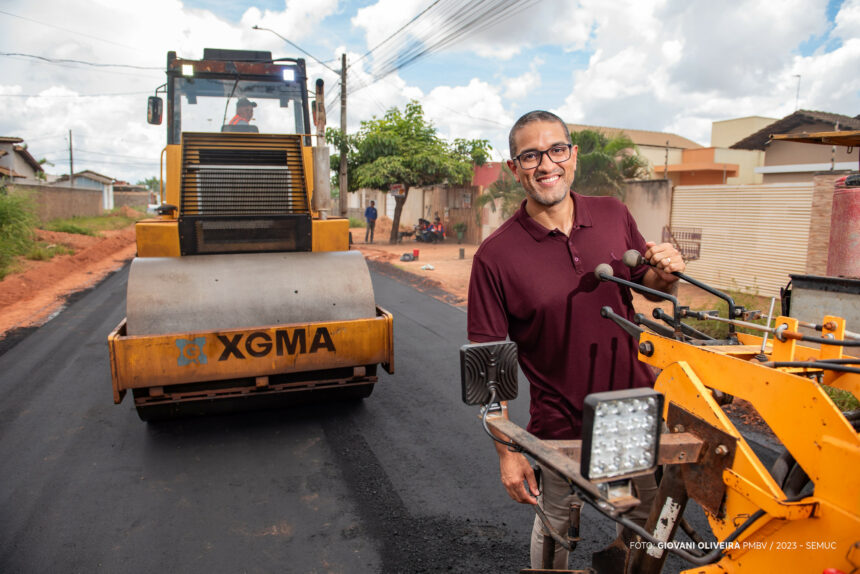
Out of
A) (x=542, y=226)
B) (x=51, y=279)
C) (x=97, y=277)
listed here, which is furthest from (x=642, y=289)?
(x=97, y=277)

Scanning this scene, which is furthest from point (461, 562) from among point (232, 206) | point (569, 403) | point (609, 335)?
point (232, 206)

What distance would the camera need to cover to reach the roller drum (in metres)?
4.52

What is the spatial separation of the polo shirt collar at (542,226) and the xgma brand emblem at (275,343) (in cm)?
265

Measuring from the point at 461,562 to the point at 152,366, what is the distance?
2585mm

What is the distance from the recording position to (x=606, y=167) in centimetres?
1462

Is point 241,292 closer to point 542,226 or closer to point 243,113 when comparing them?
point 243,113

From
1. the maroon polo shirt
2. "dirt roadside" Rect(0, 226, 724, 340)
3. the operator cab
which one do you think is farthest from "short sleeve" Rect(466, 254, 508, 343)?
"dirt roadside" Rect(0, 226, 724, 340)

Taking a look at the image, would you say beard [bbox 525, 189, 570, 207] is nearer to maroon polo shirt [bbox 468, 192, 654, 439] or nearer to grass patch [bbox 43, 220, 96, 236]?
maroon polo shirt [bbox 468, 192, 654, 439]

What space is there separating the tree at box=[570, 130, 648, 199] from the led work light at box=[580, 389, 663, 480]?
13505 mm

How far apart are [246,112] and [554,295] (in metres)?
5.57

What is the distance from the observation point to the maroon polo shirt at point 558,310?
89.2 inches

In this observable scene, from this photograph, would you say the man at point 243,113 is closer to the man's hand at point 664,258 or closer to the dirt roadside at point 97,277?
the dirt roadside at point 97,277

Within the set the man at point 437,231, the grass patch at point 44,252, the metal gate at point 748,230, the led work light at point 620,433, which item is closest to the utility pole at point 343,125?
the man at point 437,231

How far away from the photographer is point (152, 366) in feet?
14.0
